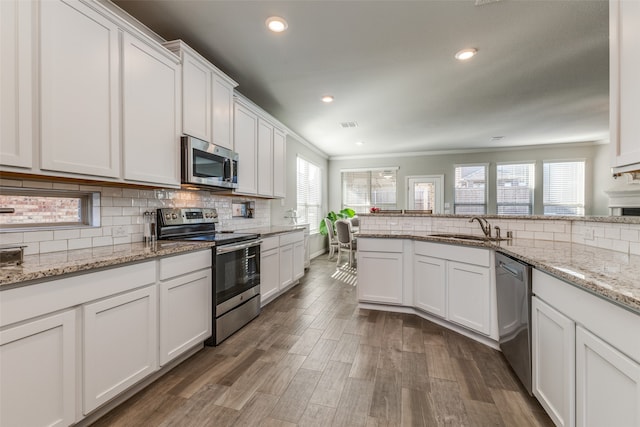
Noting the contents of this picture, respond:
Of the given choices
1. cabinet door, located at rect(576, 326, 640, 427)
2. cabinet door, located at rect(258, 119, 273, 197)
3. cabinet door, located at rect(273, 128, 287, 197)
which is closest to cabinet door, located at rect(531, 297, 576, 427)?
cabinet door, located at rect(576, 326, 640, 427)

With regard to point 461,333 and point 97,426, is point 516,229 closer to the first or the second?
point 461,333

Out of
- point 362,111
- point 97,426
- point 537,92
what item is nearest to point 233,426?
point 97,426

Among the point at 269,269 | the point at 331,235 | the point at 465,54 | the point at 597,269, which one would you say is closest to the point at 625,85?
the point at 597,269

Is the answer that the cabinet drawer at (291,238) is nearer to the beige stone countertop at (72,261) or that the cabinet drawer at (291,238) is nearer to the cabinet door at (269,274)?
the cabinet door at (269,274)

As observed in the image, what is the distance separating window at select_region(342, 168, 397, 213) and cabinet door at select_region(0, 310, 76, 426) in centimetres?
679

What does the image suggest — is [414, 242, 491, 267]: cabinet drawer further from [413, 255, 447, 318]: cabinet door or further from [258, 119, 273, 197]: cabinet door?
A: [258, 119, 273, 197]: cabinet door

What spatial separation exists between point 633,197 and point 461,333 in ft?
17.5

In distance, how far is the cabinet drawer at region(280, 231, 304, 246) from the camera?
3.70m

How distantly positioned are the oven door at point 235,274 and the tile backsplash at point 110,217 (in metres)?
0.70

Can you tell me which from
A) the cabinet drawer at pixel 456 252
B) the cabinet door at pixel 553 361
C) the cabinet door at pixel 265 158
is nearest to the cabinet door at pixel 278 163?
the cabinet door at pixel 265 158

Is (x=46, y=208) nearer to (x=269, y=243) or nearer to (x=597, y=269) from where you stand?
(x=269, y=243)

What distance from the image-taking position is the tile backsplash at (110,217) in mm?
1617

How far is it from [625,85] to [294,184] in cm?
478

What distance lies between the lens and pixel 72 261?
4.69 feet
